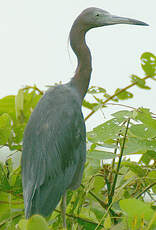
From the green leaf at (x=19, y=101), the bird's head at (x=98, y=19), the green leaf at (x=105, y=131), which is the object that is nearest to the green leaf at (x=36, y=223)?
the green leaf at (x=105, y=131)

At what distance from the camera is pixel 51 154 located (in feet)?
5.18

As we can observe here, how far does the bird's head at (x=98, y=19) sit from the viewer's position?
1.90m

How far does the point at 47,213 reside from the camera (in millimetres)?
1523

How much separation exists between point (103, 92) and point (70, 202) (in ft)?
1.62

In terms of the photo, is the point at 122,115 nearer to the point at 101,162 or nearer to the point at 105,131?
the point at 105,131

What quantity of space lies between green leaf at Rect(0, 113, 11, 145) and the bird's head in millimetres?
748

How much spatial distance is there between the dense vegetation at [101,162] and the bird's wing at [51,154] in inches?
2.0

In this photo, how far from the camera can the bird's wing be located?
4.96 feet

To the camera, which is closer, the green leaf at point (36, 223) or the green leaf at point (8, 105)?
the green leaf at point (36, 223)

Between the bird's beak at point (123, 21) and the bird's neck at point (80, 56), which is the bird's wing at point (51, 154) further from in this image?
the bird's beak at point (123, 21)

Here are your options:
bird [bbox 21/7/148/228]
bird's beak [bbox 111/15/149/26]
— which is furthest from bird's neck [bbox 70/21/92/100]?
bird's beak [bbox 111/15/149/26]

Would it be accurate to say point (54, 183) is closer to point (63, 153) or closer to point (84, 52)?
point (63, 153)

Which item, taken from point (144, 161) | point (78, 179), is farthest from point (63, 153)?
point (144, 161)

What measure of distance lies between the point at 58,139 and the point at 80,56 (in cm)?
51
